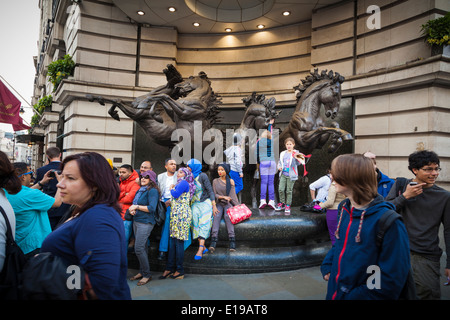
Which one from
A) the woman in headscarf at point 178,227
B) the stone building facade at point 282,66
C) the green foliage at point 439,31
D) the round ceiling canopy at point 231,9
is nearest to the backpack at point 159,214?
the woman in headscarf at point 178,227

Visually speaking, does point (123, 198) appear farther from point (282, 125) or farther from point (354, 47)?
point (354, 47)

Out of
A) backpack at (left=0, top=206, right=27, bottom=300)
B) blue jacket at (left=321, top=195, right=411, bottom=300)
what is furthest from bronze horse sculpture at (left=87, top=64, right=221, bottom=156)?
blue jacket at (left=321, top=195, right=411, bottom=300)

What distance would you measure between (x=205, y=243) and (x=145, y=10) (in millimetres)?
11719

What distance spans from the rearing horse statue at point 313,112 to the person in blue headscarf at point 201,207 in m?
3.32

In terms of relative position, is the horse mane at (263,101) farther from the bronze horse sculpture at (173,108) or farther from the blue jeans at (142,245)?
the blue jeans at (142,245)

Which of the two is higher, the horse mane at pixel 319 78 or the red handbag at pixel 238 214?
the horse mane at pixel 319 78

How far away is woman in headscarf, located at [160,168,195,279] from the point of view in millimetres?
4758

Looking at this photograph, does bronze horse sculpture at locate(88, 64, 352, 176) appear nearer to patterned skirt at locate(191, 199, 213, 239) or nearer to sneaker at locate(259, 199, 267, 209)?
sneaker at locate(259, 199, 267, 209)

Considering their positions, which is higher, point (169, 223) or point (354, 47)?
point (354, 47)

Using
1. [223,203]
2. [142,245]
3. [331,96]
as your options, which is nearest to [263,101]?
[331,96]

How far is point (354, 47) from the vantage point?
11.4 metres

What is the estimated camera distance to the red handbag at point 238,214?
5145mm

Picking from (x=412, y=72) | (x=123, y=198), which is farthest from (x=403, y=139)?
(x=123, y=198)

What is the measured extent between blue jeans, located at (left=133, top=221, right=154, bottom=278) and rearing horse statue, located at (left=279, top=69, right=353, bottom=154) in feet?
15.3
